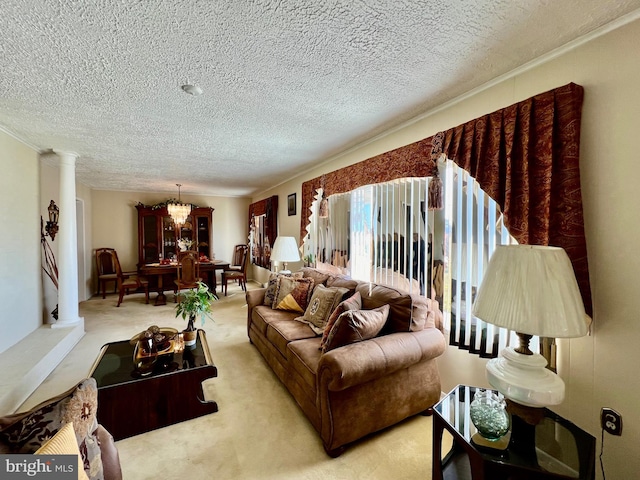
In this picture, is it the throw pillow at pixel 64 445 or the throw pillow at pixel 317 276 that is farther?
the throw pillow at pixel 317 276

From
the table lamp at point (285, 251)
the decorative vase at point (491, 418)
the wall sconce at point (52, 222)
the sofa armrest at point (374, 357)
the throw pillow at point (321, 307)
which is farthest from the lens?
the table lamp at point (285, 251)

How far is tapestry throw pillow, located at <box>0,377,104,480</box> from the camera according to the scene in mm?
798

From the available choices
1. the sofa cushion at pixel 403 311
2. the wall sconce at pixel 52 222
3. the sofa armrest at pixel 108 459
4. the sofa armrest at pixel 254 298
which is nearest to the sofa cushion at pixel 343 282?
the sofa cushion at pixel 403 311

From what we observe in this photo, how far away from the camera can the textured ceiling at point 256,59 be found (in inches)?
47.4

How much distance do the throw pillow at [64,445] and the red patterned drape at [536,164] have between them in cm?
211

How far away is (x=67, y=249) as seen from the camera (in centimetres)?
337

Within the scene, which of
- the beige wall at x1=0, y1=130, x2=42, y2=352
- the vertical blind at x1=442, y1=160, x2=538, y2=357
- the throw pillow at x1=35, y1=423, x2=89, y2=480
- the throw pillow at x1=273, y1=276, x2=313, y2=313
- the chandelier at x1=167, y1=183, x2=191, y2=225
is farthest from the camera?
the chandelier at x1=167, y1=183, x2=191, y2=225

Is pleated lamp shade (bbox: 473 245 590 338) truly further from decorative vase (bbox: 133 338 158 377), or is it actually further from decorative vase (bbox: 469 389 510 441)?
decorative vase (bbox: 133 338 158 377)

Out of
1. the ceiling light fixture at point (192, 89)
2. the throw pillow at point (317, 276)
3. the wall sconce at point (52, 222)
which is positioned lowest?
the throw pillow at point (317, 276)

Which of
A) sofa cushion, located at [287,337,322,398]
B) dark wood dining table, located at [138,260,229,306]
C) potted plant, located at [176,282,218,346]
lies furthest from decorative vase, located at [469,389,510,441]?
dark wood dining table, located at [138,260,229,306]

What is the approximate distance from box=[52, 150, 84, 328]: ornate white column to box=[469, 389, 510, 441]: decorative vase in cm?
429

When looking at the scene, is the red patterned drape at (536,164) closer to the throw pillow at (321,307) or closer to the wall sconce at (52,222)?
the throw pillow at (321,307)

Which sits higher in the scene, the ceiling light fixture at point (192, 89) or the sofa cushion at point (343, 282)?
the ceiling light fixture at point (192, 89)

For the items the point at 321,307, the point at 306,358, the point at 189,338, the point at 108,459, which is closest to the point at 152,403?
the point at 189,338
